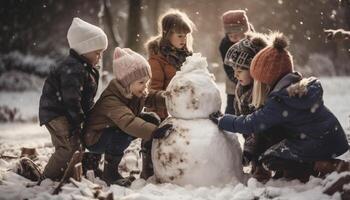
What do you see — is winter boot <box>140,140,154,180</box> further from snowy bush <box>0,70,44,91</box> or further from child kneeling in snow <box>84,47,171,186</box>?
snowy bush <box>0,70,44,91</box>

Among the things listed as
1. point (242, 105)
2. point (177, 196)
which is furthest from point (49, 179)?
point (242, 105)

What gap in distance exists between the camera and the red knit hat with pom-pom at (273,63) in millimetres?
4441

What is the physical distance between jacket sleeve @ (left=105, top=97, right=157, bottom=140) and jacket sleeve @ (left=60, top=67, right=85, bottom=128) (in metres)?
0.25

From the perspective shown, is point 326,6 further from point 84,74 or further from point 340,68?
point 84,74

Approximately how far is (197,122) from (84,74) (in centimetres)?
107

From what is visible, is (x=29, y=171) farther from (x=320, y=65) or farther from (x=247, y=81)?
(x=320, y=65)

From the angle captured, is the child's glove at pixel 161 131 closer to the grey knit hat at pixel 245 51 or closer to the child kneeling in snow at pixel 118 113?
the child kneeling in snow at pixel 118 113

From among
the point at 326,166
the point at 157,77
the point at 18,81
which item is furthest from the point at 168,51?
the point at 18,81

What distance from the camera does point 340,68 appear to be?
20.5 metres

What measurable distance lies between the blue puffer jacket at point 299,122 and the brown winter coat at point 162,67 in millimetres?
1213

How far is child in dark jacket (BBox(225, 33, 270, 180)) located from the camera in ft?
15.9

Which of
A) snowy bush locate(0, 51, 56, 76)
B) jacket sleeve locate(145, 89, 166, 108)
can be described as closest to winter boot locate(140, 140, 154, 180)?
jacket sleeve locate(145, 89, 166, 108)

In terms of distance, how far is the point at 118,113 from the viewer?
15.3 feet

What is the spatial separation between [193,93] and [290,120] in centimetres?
79
